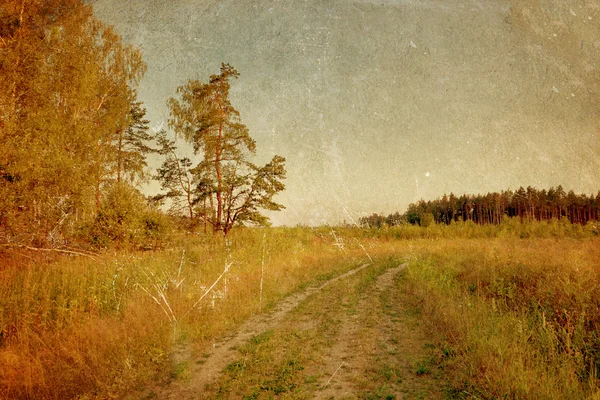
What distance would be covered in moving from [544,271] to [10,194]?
581 inches

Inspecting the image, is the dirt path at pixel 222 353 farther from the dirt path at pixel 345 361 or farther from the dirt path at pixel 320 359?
the dirt path at pixel 345 361

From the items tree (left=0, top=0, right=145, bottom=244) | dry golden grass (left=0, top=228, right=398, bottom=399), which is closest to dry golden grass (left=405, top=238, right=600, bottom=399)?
dry golden grass (left=0, top=228, right=398, bottom=399)

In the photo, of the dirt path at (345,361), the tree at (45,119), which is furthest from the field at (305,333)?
the tree at (45,119)

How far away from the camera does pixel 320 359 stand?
4801 millimetres

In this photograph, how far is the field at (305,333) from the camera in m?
4.05

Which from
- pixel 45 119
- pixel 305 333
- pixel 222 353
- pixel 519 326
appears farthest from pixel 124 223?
pixel 519 326

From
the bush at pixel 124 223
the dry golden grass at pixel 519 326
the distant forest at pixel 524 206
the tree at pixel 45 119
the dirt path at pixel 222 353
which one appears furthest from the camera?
the distant forest at pixel 524 206

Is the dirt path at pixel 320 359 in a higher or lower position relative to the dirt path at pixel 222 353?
higher

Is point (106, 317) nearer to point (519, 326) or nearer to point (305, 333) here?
point (305, 333)

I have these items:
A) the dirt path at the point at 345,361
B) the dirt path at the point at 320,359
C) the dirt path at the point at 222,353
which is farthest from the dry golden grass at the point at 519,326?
the dirt path at the point at 222,353

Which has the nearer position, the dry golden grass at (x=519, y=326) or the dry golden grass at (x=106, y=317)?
the dry golden grass at (x=519, y=326)

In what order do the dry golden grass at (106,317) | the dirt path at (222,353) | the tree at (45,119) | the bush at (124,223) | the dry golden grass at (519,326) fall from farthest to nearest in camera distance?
the bush at (124,223), the tree at (45,119), the dry golden grass at (106,317), the dirt path at (222,353), the dry golden grass at (519,326)

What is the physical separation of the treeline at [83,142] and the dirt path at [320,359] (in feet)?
26.0

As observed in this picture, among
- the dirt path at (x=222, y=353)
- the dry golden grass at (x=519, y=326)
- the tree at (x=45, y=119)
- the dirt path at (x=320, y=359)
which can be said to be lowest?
the dirt path at (x=222, y=353)
